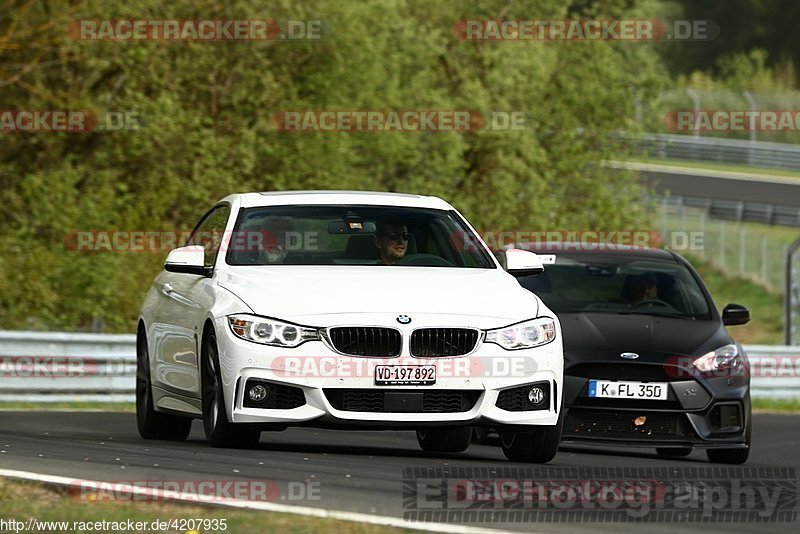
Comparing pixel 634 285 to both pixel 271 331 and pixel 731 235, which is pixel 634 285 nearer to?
pixel 271 331

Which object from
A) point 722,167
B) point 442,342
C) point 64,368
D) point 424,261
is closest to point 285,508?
point 442,342

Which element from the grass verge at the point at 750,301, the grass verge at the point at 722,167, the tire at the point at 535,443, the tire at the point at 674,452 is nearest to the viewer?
the tire at the point at 535,443

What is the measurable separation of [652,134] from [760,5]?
5345 cm

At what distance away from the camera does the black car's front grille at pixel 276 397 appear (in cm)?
1060

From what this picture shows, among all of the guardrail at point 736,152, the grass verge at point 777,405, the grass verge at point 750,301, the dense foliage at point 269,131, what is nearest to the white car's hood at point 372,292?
the grass verge at point 777,405

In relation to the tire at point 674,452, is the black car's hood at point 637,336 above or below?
above

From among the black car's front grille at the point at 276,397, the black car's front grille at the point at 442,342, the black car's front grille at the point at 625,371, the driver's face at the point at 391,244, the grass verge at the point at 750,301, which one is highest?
the driver's face at the point at 391,244

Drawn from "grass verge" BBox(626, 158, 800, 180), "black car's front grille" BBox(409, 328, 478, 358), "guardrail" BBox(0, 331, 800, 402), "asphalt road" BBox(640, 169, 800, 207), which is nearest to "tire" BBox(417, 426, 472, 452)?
"black car's front grille" BBox(409, 328, 478, 358)

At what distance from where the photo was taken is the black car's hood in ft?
43.0

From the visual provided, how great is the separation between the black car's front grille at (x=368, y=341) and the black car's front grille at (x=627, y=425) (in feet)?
8.86

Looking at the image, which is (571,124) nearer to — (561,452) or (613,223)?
(613,223)

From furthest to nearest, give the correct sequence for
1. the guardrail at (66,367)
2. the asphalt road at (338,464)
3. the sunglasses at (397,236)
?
the guardrail at (66,367), the sunglasses at (397,236), the asphalt road at (338,464)

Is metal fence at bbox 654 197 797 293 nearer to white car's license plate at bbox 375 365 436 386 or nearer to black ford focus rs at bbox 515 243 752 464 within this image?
black ford focus rs at bbox 515 243 752 464

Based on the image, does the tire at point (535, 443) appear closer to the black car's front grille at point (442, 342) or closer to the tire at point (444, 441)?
the black car's front grille at point (442, 342)
